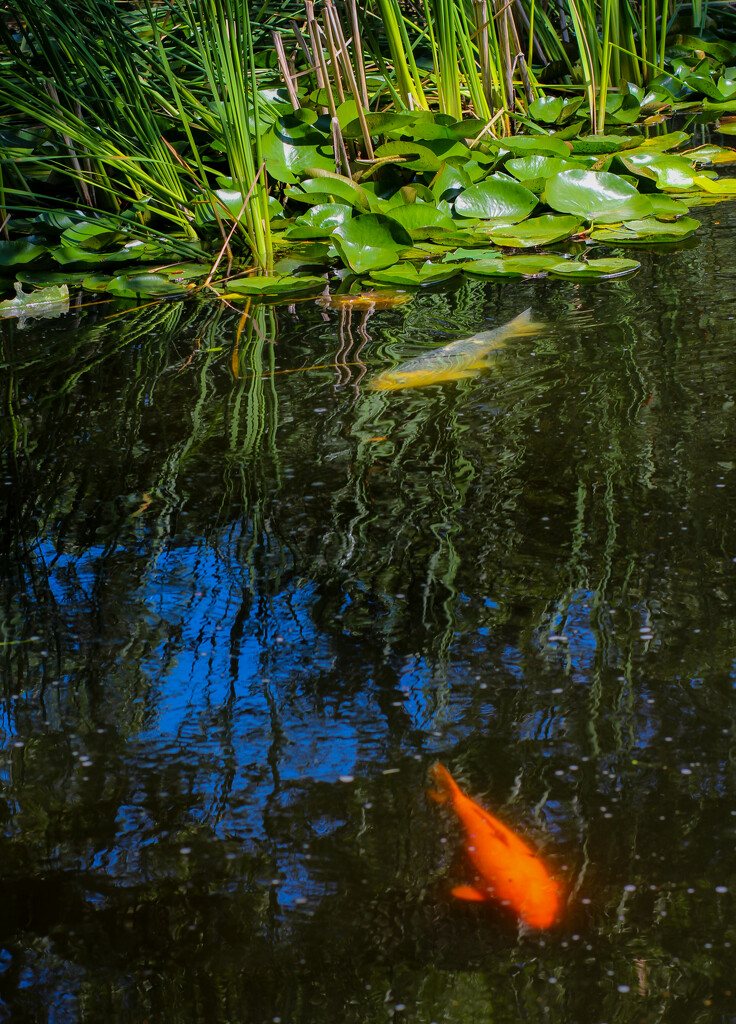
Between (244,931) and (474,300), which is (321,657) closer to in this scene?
(244,931)

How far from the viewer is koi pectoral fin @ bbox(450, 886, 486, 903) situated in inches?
29.6

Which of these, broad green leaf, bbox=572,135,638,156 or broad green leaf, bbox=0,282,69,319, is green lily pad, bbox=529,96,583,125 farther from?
broad green leaf, bbox=0,282,69,319

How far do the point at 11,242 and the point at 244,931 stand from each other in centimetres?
246

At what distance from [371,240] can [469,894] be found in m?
1.99

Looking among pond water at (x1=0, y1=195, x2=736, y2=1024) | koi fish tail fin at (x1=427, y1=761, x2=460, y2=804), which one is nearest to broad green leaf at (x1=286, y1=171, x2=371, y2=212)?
pond water at (x1=0, y1=195, x2=736, y2=1024)

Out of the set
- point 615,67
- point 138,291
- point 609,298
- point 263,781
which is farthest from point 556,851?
point 615,67

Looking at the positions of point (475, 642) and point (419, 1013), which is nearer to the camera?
point (419, 1013)

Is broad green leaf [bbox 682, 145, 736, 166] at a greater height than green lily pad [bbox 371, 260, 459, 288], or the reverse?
broad green leaf [bbox 682, 145, 736, 166]

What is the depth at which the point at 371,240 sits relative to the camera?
8.13ft

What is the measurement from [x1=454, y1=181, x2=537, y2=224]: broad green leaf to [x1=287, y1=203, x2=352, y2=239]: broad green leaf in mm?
323

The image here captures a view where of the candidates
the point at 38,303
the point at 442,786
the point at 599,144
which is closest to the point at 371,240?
the point at 38,303

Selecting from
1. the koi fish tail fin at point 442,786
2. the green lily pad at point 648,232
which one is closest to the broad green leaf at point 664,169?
the green lily pad at point 648,232

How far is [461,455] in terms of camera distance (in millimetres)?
1427

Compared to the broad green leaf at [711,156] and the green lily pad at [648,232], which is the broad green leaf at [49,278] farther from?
the broad green leaf at [711,156]
